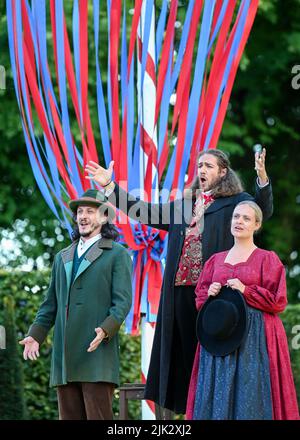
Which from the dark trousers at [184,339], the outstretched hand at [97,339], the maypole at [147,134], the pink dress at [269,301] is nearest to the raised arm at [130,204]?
the maypole at [147,134]

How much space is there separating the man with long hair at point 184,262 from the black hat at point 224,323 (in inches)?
12.1

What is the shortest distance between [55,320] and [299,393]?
323 centimetres

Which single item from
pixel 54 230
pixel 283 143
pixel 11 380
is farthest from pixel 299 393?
pixel 283 143

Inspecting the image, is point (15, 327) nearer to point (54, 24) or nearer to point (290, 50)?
point (54, 24)

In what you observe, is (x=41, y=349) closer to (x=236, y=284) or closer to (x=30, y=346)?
(x=30, y=346)

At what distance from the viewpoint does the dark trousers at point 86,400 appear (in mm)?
4266

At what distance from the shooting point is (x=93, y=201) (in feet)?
14.4

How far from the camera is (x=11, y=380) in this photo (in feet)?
22.4

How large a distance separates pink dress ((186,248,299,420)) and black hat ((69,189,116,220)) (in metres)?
0.55

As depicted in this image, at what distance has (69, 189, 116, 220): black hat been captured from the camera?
4410mm

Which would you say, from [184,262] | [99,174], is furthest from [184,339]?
[99,174]

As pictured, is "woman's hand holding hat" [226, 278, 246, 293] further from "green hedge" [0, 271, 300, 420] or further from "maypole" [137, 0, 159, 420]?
"green hedge" [0, 271, 300, 420]

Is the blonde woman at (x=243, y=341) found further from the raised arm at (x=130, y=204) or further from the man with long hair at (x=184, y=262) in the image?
the raised arm at (x=130, y=204)

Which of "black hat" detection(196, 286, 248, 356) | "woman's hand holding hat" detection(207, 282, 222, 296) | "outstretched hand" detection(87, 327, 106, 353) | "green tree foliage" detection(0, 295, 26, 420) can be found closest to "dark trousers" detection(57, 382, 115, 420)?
"outstretched hand" detection(87, 327, 106, 353)
